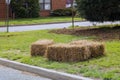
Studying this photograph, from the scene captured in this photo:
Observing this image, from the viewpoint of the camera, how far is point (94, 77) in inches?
389

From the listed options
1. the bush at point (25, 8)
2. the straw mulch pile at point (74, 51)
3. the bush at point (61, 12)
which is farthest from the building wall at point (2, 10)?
the straw mulch pile at point (74, 51)

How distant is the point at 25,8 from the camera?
44.6 meters

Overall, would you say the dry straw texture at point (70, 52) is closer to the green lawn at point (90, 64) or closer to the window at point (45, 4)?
the green lawn at point (90, 64)

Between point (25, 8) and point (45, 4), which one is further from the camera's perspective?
point (45, 4)

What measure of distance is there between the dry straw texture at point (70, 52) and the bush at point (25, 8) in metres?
32.3

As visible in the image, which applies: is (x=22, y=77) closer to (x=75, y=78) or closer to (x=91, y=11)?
(x=75, y=78)

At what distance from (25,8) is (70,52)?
109ft

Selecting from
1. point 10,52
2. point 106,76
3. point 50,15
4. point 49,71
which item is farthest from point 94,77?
point 50,15

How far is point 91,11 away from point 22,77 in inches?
394

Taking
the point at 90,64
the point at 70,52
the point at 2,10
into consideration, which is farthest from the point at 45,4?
the point at 90,64

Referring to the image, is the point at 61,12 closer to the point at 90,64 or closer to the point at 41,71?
the point at 90,64

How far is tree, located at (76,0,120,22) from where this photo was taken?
1986 cm

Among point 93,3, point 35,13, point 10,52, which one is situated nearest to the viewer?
point 10,52

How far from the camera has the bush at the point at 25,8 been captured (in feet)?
144
